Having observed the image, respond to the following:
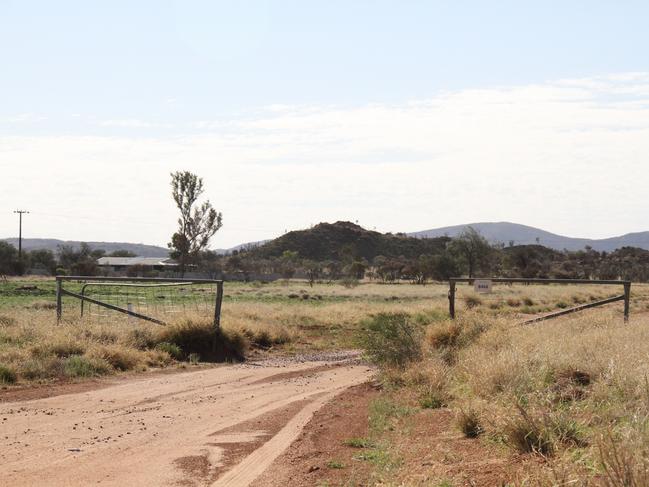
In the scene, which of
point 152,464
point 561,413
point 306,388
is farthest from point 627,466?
point 306,388

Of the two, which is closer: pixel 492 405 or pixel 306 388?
pixel 492 405

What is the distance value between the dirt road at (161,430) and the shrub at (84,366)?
3.20 feet

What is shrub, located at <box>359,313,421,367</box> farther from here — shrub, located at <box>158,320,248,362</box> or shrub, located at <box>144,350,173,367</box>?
shrub, located at <box>158,320,248,362</box>

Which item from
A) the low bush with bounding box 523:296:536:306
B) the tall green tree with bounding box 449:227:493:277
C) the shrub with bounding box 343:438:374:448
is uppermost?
the tall green tree with bounding box 449:227:493:277

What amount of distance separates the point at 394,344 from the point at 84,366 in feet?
20.6

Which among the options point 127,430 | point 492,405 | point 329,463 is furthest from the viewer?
point 127,430

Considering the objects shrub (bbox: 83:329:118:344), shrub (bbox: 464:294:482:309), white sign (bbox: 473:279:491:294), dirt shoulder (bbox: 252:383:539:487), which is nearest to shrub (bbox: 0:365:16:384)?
shrub (bbox: 83:329:118:344)

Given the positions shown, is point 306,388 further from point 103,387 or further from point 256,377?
point 103,387

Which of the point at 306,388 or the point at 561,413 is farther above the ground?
the point at 561,413

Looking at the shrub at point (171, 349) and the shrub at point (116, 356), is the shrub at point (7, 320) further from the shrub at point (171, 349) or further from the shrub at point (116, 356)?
the shrub at point (116, 356)

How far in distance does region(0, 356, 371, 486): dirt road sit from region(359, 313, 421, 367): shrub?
2.63ft

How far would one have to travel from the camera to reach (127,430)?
10.8 m

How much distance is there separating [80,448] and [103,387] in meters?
5.69

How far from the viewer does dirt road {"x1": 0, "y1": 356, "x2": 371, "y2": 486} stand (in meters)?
8.35
